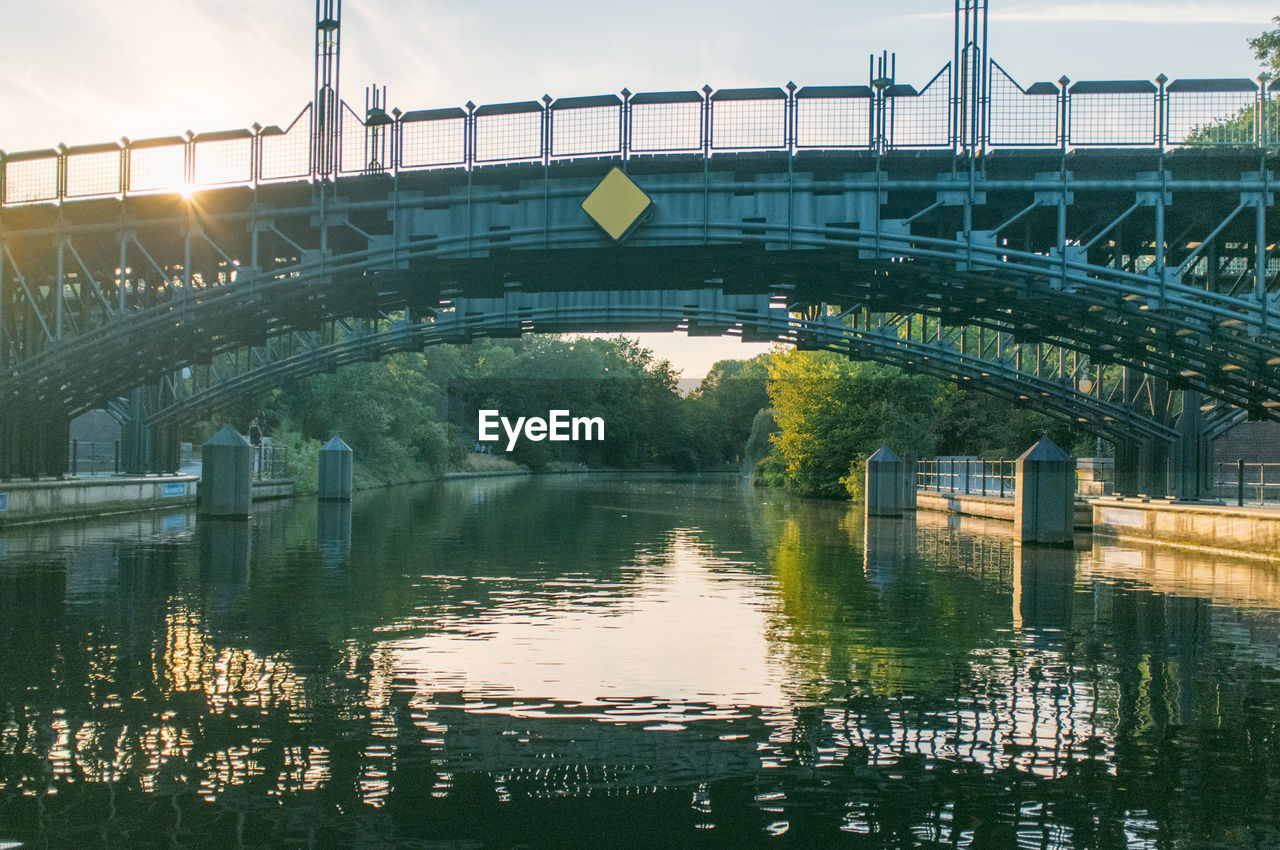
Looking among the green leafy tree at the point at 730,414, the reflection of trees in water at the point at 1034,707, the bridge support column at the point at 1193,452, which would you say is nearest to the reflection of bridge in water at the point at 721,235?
the bridge support column at the point at 1193,452

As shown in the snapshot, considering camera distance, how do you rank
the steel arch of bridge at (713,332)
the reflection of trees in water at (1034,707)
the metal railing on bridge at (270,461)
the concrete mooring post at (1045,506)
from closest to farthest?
the reflection of trees in water at (1034,707) < the concrete mooring post at (1045,506) < the steel arch of bridge at (713,332) < the metal railing on bridge at (270,461)

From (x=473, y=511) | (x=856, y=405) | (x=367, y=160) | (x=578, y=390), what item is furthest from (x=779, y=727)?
(x=578, y=390)

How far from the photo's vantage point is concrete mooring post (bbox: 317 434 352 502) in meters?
46.8

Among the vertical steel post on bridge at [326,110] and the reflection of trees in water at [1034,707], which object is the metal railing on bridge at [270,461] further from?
the reflection of trees in water at [1034,707]

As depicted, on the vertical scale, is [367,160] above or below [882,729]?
above

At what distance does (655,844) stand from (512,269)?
24.5 m

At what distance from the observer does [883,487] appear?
43.3 metres

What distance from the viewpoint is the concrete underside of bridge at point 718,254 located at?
25.7 metres

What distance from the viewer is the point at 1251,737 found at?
329 inches

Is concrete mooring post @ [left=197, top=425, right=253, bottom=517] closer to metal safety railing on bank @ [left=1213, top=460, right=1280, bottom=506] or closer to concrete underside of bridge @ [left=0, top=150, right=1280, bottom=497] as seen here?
concrete underside of bridge @ [left=0, top=150, right=1280, bottom=497]

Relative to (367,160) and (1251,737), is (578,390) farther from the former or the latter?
(1251,737)

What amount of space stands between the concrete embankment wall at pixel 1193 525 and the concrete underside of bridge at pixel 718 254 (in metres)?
3.42

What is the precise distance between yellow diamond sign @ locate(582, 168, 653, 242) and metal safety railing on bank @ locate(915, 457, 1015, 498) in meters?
19.3

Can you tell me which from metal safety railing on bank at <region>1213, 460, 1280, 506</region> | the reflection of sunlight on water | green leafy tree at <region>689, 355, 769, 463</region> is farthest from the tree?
green leafy tree at <region>689, 355, 769, 463</region>
